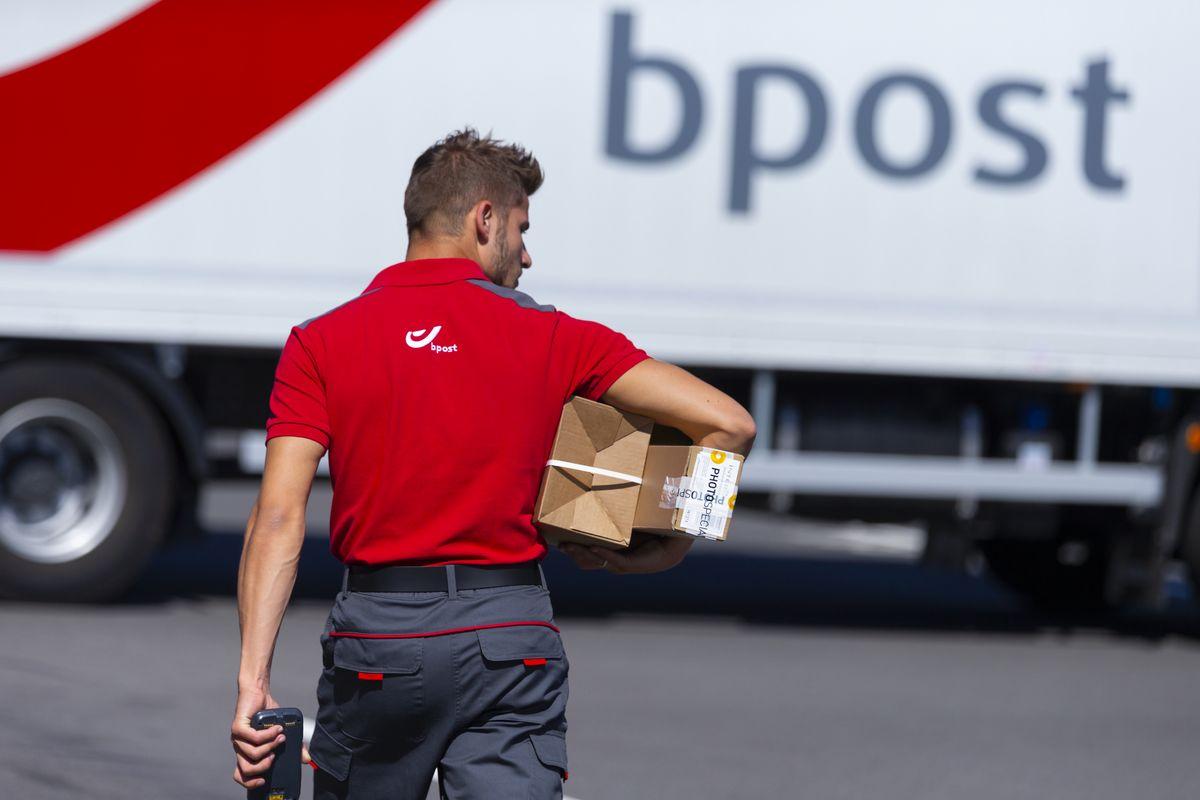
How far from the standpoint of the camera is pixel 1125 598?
10297mm

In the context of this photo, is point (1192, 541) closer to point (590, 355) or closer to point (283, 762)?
point (590, 355)

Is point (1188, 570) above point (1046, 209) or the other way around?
the other way around

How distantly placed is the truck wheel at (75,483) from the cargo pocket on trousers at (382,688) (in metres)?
6.36

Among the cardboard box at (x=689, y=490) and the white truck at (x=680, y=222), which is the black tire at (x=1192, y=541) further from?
the cardboard box at (x=689, y=490)

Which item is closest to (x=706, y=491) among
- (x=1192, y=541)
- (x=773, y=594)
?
(x=1192, y=541)

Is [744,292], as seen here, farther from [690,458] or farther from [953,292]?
[690,458]

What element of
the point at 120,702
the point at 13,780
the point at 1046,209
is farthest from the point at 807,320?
the point at 13,780

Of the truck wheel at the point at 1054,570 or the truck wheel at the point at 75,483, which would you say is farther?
the truck wheel at the point at 1054,570

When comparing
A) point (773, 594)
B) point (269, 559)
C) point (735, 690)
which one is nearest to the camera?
point (269, 559)

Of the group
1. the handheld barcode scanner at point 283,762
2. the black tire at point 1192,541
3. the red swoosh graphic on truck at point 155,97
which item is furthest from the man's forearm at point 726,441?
the black tire at point 1192,541

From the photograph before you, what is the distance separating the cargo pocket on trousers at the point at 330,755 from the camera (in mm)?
3213

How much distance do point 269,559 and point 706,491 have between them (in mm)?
802

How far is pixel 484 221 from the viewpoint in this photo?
328 centimetres

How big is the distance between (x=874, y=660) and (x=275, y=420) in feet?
21.5
